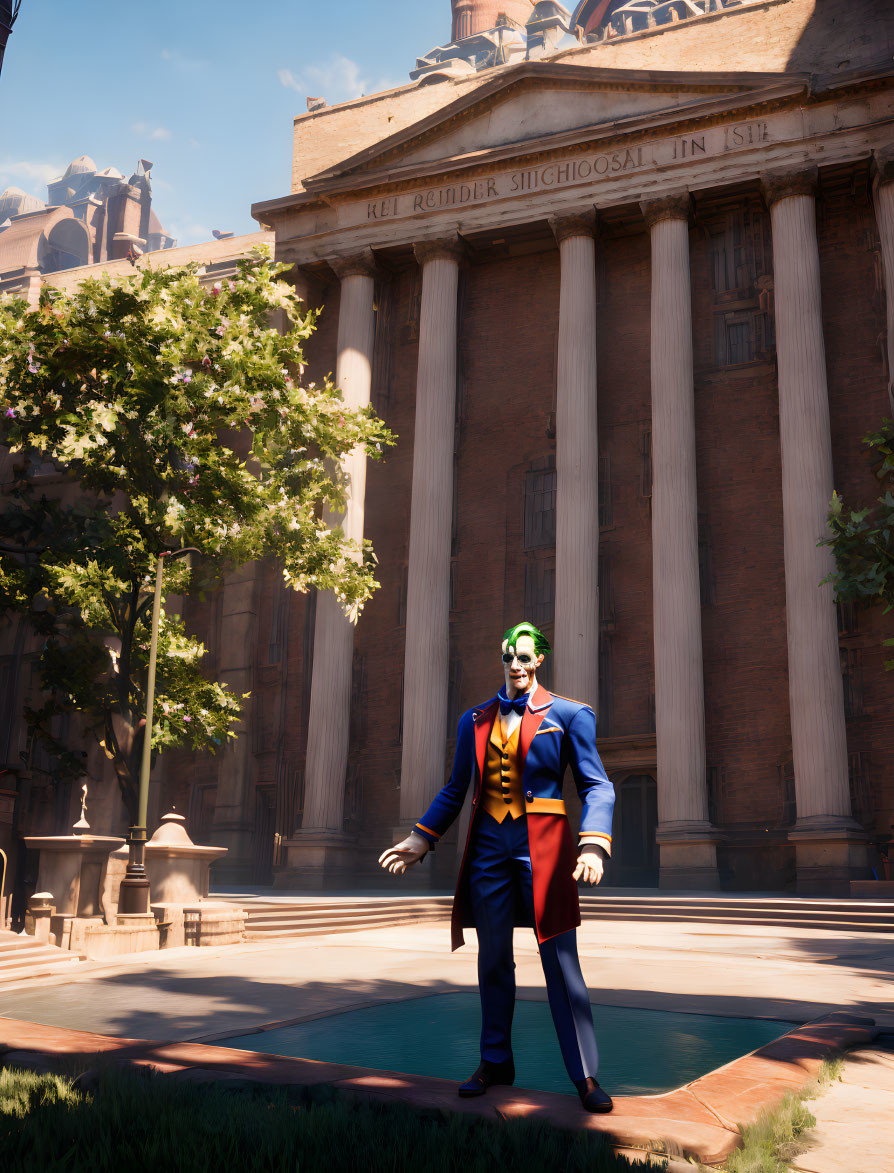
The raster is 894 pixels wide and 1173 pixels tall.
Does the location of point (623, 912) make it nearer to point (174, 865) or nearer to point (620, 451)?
point (174, 865)

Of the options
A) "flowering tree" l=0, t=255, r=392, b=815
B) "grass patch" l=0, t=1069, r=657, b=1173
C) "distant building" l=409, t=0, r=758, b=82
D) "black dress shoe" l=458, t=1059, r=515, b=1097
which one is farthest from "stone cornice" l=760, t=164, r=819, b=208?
"distant building" l=409, t=0, r=758, b=82

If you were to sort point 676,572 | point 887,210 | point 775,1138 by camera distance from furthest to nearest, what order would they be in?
point 887,210 < point 676,572 < point 775,1138

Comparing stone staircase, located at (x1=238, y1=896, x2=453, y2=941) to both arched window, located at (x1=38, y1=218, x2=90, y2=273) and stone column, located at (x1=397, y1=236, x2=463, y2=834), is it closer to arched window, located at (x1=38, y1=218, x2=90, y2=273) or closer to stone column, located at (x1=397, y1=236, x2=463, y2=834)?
stone column, located at (x1=397, y1=236, x2=463, y2=834)

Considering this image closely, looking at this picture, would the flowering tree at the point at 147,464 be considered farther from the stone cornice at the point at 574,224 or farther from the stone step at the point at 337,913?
the stone cornice at the point at 574,224

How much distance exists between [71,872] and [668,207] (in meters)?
21.8

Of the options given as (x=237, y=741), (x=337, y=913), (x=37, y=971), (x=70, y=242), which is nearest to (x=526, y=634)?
(x=37, y=971)

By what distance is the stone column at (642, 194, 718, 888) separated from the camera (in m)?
23.5

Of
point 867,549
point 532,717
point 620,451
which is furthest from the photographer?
point 620,451

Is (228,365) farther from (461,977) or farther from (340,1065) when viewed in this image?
(340,1065)

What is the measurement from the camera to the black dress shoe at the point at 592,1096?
416cm

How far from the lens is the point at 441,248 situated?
29.6 m

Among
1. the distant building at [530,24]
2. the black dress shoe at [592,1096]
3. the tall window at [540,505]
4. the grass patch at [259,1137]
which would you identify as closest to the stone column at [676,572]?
the tall window at [540,505]

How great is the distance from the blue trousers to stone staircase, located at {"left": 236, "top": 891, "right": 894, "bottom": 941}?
11.1m

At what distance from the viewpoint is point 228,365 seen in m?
18.8
